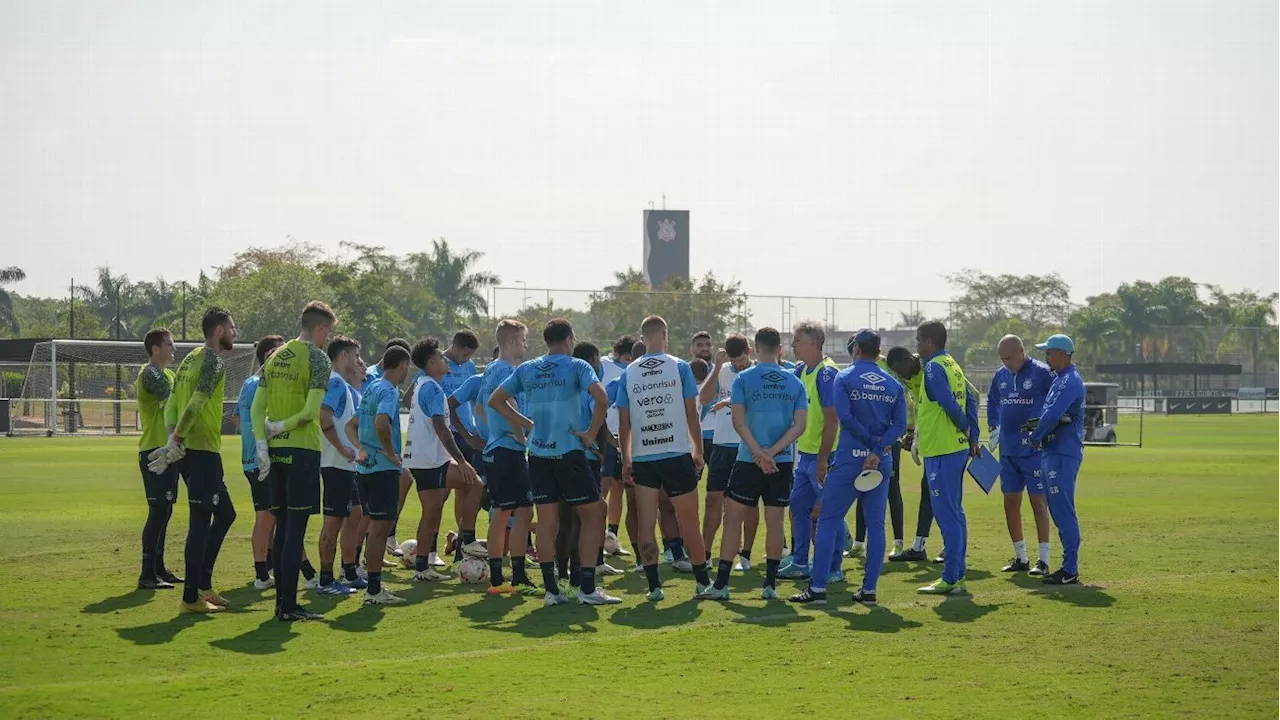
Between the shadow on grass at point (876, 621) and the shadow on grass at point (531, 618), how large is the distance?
1.88m

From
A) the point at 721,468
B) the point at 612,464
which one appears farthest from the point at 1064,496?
the point at 612,464

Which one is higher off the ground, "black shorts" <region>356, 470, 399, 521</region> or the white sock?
"black shorts" <region>356, 470, 399, 521</region>

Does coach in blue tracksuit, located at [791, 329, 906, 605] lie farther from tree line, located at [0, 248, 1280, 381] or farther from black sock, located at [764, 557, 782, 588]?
tree line, located at [0, 248, 1280, 381]

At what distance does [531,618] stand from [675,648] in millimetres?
1759

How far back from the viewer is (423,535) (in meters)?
12.5

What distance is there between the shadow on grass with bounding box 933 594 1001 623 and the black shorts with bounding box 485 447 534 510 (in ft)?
11.3

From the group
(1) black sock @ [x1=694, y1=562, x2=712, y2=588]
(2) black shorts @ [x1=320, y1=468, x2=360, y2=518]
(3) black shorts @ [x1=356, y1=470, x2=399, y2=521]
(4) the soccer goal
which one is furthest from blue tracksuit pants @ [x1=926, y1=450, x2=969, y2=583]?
(4) the soccer goal

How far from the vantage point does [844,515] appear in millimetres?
10719

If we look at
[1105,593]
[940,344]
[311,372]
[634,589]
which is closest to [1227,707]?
[1105,593]

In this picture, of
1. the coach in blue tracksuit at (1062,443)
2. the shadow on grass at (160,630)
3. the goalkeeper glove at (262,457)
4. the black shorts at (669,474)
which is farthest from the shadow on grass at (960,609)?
the shadow on grass at (160,630)

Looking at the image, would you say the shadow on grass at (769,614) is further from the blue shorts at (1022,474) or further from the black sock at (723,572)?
the blue shorts at (1022,474)

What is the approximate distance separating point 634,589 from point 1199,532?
781 centimetres

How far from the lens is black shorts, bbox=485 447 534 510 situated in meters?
11.3

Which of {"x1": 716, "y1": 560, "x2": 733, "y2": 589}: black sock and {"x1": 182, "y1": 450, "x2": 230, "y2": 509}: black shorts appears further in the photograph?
{"x1": 716, "y1": 560, "x2": 733, "y2": 589}: black sock
